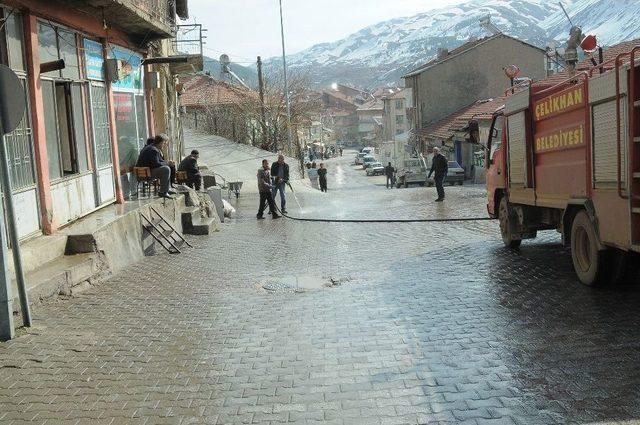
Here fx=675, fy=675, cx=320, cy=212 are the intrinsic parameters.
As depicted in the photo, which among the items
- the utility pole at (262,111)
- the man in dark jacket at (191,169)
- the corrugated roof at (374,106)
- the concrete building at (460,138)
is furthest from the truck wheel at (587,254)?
the corrugated roof at (374,106)

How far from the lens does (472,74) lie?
155ft

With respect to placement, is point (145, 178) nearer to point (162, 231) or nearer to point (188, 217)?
point (188, 217)

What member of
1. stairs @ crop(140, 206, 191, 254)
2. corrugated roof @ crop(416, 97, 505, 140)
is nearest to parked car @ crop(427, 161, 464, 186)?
corrugated roof @ crop(416, 97, 505, 140)

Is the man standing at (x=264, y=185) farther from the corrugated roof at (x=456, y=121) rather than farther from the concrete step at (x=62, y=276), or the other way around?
the corrugated roof at (x=456, y=121)

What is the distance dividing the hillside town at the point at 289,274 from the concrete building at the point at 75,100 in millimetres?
48

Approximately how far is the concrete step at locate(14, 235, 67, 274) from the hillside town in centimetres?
3

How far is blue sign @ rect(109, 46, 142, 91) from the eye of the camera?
48.4 feet

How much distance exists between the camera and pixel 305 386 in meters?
5.24

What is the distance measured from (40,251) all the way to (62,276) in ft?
2.28

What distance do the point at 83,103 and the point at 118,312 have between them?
5897 millimetres

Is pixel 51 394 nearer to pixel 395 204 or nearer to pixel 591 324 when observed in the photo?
pixel 591 324

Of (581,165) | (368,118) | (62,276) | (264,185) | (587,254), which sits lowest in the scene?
(587,254)

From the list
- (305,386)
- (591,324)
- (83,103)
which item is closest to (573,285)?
(591,324)

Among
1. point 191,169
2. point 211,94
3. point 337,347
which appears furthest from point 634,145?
point 211,94
